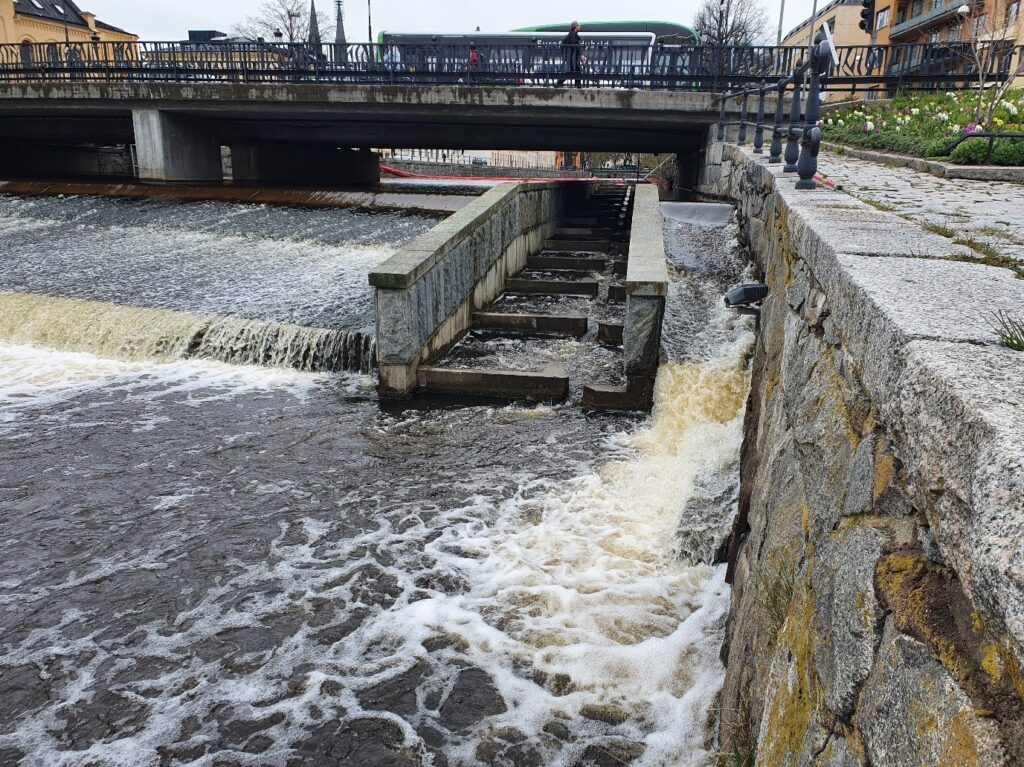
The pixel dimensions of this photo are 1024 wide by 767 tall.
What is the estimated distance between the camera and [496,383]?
27.9ft

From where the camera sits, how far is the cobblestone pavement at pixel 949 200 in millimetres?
4551

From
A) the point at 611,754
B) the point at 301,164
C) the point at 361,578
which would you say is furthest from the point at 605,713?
the point at 301,164

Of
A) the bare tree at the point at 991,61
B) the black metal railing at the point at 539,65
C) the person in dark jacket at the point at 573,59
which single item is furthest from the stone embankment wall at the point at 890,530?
the person in dark jacket at the point at 573,59

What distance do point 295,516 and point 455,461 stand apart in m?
1.60

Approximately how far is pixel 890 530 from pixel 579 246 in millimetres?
13628

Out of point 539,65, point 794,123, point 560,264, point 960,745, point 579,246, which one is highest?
point 539,65

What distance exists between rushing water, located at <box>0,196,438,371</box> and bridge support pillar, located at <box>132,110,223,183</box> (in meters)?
3.30

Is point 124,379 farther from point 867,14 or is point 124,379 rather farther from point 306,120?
point 867,14

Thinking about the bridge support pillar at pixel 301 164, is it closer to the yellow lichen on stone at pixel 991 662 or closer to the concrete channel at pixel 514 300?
the concrete channel at pixel 514 300

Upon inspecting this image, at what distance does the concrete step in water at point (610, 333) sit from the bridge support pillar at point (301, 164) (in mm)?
18078

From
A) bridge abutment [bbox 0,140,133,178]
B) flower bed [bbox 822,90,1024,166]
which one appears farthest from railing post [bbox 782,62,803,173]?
bridge abutment [bbox 0,140,133,178]

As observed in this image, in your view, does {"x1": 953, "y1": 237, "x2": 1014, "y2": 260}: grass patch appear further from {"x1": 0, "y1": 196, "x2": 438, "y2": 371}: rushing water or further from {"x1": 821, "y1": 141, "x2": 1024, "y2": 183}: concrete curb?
{"x1": 821, "y1": 141, "x2": 1024, "y2": 183}: concrete curb

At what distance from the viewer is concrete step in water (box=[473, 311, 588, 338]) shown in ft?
33.3

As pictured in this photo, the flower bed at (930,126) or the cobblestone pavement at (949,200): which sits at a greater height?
the flower bed at (930,126)
